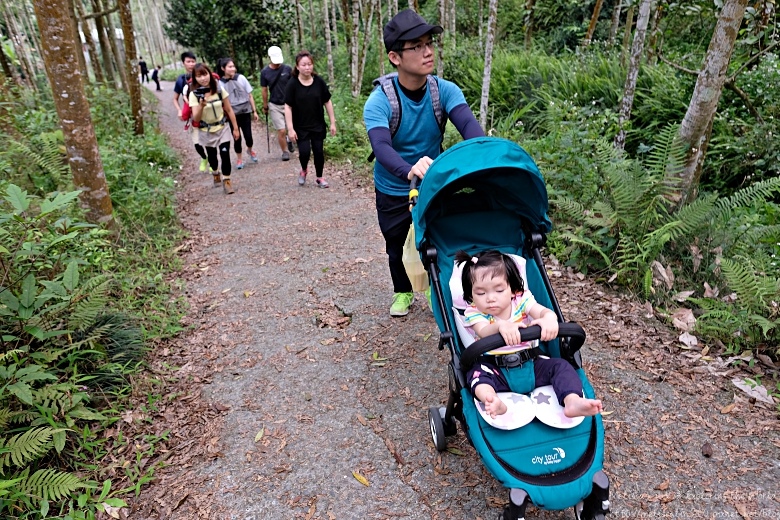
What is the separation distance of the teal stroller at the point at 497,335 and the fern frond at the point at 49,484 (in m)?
2.18

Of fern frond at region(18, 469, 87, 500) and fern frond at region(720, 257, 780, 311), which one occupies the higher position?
fern frond at region(720, 257, 780, 311)

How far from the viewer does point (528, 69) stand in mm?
10523

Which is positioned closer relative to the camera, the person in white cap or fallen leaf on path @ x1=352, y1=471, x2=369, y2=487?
fallen leaf on path @ x1=352, y1=471, x2=369, y2=487

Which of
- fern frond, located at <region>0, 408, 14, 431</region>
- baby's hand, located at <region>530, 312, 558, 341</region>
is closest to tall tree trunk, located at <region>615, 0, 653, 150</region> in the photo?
baby's hand, located at <region>530, 312, 558, 341</region>

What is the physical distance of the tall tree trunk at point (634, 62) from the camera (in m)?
5.75

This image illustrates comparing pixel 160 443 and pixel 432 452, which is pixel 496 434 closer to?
pixel 432 452

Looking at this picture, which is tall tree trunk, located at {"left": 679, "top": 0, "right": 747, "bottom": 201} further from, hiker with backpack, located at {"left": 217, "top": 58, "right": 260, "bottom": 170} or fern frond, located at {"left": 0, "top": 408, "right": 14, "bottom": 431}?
hiker with backpack, located at {"left": 217, "top": 58, "right": 260, "bottom": 170}

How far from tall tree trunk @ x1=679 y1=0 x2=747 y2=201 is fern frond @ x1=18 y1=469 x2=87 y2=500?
578 cm

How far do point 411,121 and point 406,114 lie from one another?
65mm

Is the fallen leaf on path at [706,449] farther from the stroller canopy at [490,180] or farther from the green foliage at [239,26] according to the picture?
the green foliage at [239,26]

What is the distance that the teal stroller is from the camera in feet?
7.25

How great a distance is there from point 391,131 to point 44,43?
4.05 m

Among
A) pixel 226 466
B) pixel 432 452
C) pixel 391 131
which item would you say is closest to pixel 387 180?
pixel 391 131

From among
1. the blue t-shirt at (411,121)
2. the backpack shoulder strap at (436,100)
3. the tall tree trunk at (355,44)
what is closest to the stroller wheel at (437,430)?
the blue t-shirt at (411,121)
